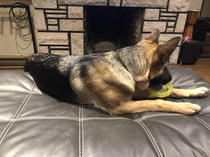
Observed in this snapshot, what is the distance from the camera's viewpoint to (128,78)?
3.84 ft

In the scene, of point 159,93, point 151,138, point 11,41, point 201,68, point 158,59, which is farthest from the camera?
point 11,41

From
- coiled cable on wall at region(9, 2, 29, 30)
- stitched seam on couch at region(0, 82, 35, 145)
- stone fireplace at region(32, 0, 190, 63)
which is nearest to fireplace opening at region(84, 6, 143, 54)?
stone fireplace at region(32, 0, 190, 63)

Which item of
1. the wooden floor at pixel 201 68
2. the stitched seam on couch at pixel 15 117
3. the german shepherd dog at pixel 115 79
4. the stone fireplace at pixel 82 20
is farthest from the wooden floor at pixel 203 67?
the stitched seam on couch at pixel 15 117

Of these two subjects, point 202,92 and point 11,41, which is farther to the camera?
point 11,41

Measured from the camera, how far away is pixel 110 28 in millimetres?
3691

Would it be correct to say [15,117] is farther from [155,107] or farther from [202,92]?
[202,92]

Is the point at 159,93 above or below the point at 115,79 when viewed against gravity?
below

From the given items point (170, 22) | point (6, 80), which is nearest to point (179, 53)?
point (170, 22)

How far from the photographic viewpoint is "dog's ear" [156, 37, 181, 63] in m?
0.95

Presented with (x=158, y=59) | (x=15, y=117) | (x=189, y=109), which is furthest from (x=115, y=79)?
(x=15, y=117)

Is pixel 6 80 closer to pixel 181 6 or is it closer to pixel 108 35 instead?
pixel 108 35

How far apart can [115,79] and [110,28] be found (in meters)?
2.82

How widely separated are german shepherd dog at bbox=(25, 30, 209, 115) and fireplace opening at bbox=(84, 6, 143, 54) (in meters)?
1.94

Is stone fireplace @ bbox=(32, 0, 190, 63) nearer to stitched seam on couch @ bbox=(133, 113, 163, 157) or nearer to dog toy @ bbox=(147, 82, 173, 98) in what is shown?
dog toy @ bbox=(147, 82, 173, 98)
